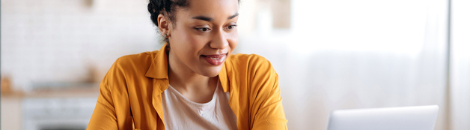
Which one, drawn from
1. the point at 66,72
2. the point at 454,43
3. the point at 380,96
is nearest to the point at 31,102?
the point at 66,72

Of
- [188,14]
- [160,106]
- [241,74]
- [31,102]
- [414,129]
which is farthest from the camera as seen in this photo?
[31,102]

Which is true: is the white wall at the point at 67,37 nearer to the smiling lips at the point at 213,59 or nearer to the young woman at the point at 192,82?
the young woman at the point at 192,82

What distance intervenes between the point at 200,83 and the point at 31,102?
1879 mm

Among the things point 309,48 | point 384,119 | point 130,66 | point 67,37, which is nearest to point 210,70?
point 130,66

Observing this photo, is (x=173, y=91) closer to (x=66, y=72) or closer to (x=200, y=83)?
(x=200, y=83)

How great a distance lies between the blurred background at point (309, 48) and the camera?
2967mm

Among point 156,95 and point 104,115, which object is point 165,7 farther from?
point 104,115

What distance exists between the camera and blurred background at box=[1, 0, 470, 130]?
2.97 metres

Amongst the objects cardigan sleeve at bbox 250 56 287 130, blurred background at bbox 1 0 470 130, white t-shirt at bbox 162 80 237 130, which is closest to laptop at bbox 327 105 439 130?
cardigan sleeve at bbox 250 56 287 130

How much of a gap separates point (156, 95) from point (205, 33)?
28 centimetres

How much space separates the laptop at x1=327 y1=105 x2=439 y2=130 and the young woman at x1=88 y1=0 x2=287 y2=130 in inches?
14.5

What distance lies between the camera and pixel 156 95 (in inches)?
53.3

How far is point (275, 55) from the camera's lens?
298cm

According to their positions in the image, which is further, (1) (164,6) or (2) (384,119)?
(1) (164,6)
